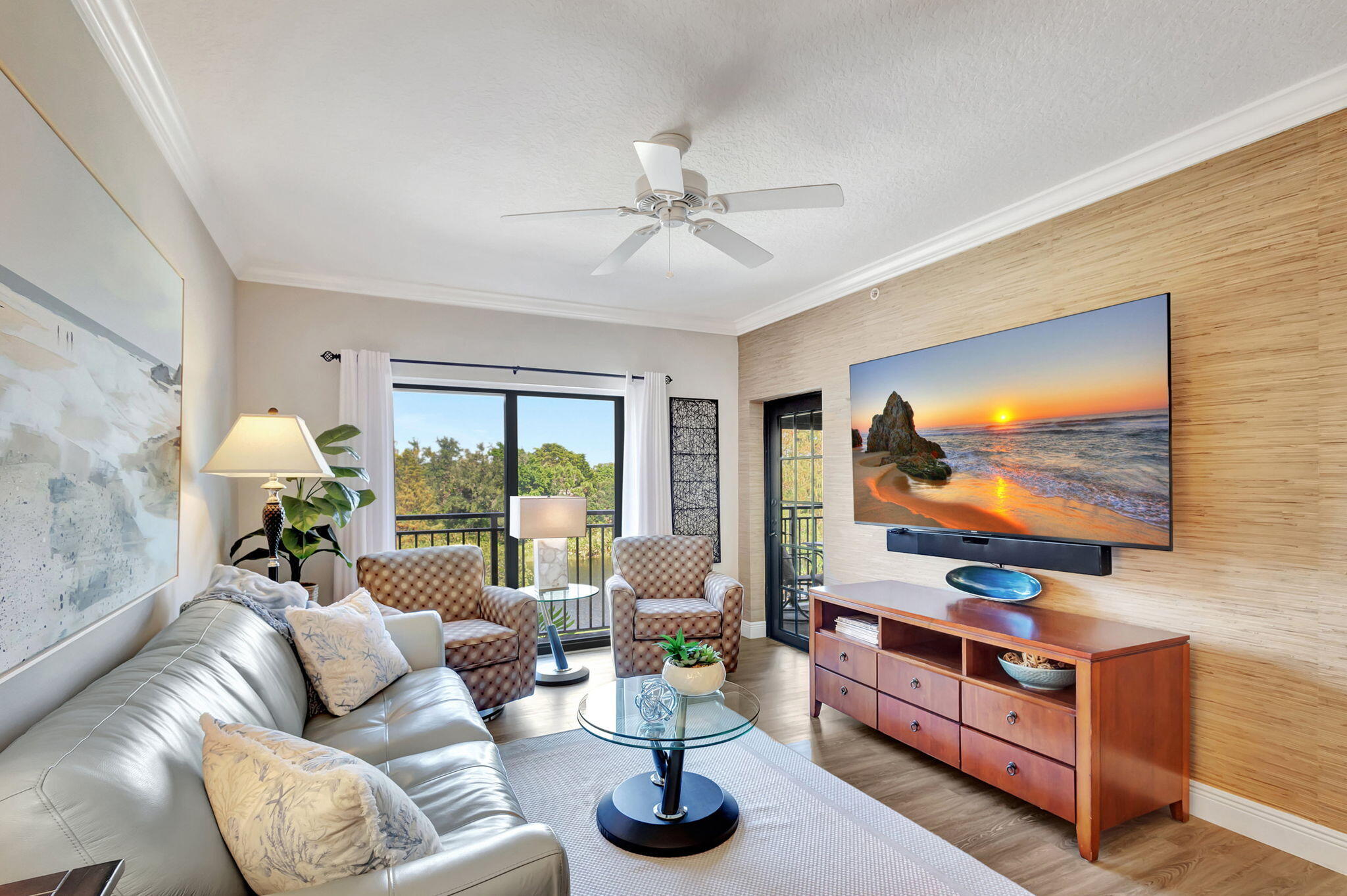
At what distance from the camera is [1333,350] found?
218 centimetres

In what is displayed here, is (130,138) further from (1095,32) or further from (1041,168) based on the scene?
(1041,168)

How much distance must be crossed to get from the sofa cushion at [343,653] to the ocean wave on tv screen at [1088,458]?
2824 millimetres

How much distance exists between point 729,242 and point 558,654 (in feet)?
9.43

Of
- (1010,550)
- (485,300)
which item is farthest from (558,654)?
(1010,550)

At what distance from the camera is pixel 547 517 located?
4.04 metres

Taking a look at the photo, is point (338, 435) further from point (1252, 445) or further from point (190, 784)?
point (1252, 445)

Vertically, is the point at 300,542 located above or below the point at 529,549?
above

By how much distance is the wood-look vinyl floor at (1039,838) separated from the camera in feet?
6.91

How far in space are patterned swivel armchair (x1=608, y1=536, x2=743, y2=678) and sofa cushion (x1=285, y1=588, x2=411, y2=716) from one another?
1618mm

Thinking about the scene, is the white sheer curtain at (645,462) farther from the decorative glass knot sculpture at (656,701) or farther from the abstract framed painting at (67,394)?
the abstract framed painting at (67,394)

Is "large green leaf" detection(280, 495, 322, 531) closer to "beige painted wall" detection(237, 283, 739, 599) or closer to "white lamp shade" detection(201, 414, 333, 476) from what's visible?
"beige painted wall" detection(237, 283, 739, 599)

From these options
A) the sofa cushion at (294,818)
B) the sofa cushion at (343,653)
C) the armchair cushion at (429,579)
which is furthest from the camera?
the armchair cushion at (429,579)

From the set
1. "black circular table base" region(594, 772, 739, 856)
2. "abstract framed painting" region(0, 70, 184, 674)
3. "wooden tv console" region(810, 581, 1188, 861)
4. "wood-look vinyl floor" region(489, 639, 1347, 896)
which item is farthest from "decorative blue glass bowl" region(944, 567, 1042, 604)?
"abstract framed painting" region(0, 70, 184, 674)

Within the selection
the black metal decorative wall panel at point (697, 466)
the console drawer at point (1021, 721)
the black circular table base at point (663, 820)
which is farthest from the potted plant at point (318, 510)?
the console drawer at point (1021, 721)
